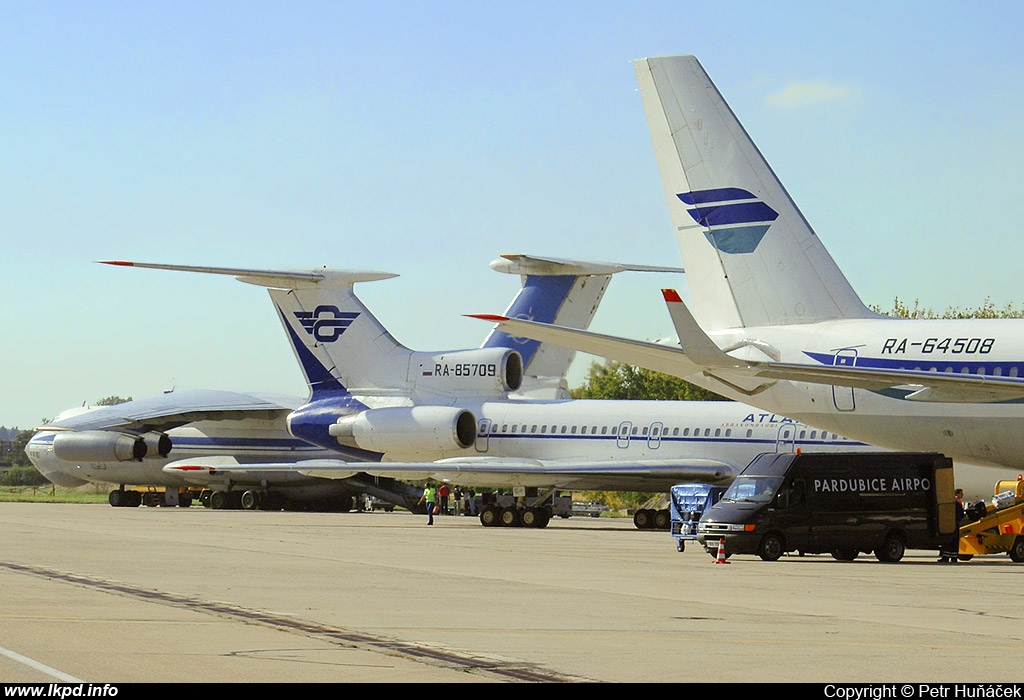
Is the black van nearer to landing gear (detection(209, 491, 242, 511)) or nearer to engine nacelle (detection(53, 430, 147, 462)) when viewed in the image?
landing gear (detection(209, 491, 242, 511))

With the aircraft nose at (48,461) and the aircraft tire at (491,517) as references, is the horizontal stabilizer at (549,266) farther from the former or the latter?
the aircraft nose at (48,461)

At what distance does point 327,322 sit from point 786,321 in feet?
78.4

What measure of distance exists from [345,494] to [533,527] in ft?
59.0

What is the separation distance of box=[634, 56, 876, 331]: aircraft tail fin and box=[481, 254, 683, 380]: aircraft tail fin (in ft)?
61.5

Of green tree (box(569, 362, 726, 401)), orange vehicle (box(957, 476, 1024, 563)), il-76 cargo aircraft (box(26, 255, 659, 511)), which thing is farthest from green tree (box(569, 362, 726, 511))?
orange vehicle (box(957, 476, 1024, 563))

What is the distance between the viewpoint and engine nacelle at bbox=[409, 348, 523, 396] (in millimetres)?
42719

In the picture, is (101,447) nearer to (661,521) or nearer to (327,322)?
(327,322)

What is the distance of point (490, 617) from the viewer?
13539 millimetres

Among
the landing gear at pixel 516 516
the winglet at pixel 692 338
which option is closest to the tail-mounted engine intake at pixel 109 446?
the landing gear at pixel 516 516

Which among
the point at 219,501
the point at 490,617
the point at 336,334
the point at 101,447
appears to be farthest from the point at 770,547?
the point at 101,447

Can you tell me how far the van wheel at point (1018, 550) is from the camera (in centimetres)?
2444

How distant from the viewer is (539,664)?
10.0m

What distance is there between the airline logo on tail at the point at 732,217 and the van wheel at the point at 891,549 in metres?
5.55

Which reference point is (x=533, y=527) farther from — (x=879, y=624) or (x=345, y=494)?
(x=879, y=624)
